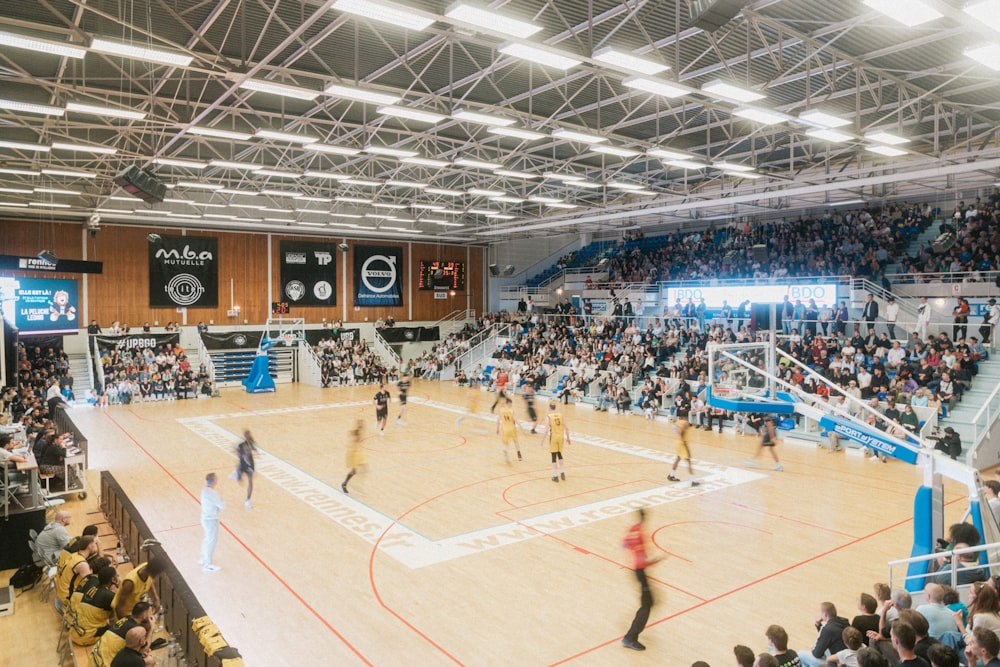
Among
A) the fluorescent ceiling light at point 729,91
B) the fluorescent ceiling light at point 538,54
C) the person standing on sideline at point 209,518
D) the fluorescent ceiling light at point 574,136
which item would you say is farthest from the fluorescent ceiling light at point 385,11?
the fluorescent ceiling light at point 574,136

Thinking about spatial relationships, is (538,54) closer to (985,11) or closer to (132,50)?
(985,11)

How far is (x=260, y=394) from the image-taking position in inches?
1129

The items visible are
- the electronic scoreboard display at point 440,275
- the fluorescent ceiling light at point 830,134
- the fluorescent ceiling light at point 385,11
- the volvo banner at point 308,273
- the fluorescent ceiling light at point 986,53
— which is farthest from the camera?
the electronic scoreboard display at point 440,275

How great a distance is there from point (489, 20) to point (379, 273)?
2995 centimetres

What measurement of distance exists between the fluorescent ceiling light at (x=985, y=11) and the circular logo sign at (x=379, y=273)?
31.9 meters

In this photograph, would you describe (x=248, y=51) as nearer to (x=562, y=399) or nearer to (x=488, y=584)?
(x=488, y=584)

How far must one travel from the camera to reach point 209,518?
927 centimetres

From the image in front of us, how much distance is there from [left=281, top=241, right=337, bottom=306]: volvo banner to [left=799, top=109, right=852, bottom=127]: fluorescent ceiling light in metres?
27.2

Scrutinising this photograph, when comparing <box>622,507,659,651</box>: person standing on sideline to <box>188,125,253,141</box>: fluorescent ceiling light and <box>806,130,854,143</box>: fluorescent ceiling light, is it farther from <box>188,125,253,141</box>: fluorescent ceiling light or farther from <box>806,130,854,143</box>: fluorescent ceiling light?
<box>188,125,253,141</box>: fluorescent ceiling light

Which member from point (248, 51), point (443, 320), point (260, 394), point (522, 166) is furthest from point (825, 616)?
point (443, 320)

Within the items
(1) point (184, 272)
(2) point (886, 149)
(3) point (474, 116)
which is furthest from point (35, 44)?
(1) point (184, 272)

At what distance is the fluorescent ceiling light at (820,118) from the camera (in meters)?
12.8

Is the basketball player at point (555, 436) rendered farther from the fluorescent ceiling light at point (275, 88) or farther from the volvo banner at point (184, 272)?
the volvo banner at point (184, 272)

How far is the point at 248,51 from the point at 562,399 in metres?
17.3
